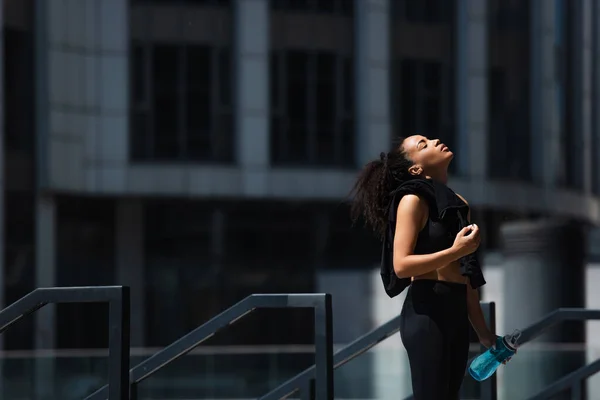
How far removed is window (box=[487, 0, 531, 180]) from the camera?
30.4 metres

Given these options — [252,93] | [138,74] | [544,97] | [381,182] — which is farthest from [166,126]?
[381,182]

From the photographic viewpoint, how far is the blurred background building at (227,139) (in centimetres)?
2705

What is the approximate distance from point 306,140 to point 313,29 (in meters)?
2.49

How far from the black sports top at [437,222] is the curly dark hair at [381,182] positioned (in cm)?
14

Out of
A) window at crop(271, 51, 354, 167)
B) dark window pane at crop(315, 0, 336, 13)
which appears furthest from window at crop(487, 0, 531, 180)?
dark window pane at crop(315, 0, 336, 13)

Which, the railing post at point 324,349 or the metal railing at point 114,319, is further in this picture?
the railing post at point 324,349

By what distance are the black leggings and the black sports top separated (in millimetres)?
71

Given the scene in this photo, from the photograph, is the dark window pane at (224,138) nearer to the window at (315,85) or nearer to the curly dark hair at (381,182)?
the window at (315,85)

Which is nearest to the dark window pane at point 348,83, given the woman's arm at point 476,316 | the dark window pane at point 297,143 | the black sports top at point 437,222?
the dark window pane at point 297,143

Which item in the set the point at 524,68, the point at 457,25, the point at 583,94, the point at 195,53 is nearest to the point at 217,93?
the point at 195,53

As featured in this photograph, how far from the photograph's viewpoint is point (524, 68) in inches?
1233

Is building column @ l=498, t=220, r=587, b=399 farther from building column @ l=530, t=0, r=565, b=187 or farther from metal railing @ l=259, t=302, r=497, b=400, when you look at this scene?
building column @ l=530, t=0, r=565, b=187

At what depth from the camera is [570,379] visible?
7.27 m

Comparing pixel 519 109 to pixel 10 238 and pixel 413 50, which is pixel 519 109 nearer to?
pixel 413 50
